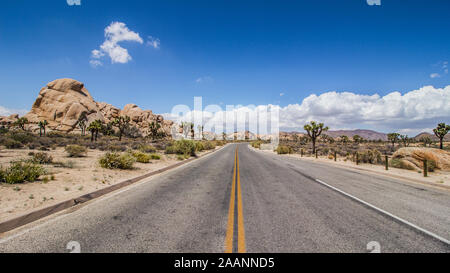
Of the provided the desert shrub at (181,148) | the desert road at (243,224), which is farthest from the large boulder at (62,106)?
the desert road at (243,224)

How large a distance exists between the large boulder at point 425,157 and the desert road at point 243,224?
1126cm

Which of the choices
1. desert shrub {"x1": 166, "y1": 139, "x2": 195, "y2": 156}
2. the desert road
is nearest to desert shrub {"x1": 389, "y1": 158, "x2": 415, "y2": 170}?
the desert road

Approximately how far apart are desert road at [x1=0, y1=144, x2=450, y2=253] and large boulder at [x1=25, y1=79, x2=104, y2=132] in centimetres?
11689

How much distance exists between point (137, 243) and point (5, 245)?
6.94 ft

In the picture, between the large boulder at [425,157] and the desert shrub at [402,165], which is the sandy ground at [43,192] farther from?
the large boulder at [425,157]

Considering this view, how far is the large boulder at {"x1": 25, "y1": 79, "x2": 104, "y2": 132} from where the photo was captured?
322ft

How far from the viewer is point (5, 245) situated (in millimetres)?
3146

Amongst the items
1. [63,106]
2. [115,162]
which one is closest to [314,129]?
[115,162]

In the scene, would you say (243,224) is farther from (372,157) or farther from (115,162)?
(372,157)

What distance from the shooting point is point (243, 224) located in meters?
4.02
